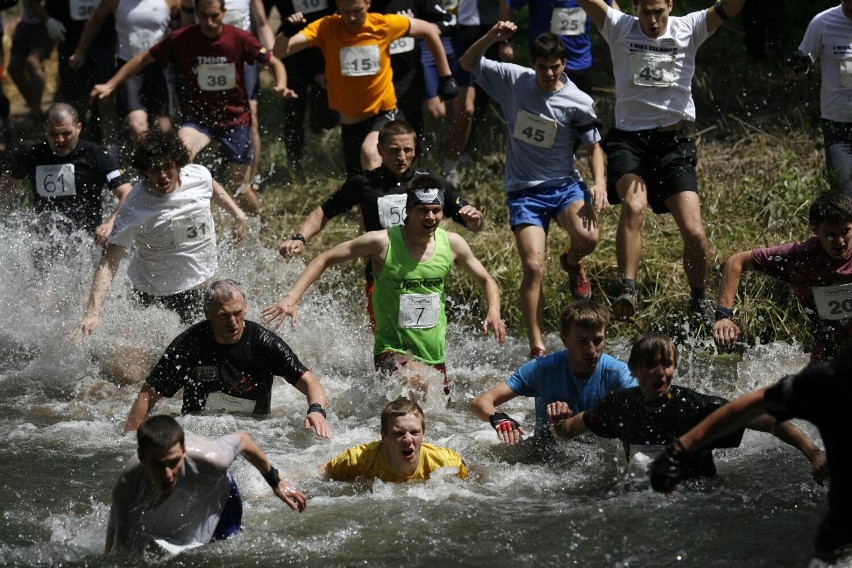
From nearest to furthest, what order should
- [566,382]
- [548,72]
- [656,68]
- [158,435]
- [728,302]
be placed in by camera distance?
1. [158,435]
2. [566,382]
3. [728,302]
4. [656,68]
5. [548,72]

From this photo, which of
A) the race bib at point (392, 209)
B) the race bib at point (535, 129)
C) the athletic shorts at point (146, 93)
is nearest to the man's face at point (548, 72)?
the race bib at point (535, 129)

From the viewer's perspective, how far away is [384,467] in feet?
23.0

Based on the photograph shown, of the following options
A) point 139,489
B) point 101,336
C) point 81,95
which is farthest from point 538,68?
point 81,95

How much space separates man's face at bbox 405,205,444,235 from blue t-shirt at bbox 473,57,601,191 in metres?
1.01

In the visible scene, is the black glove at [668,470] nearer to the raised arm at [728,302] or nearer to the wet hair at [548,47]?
the raised arm at [728,302]

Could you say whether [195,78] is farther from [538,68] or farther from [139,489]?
[139,489]

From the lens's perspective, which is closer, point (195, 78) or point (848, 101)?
point (848, 101)

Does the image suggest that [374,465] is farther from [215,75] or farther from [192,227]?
[215,75]

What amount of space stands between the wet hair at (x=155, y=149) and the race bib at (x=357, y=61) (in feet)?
6.75

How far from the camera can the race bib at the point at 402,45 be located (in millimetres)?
10858

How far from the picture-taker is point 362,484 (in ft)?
23.1

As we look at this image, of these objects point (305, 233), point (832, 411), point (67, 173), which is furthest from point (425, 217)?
point (832, 411)

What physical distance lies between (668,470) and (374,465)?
6.73 feet

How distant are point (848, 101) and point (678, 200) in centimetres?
138
